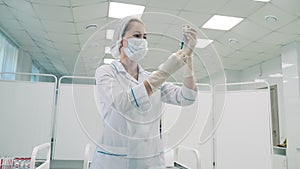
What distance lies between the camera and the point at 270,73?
576 cm

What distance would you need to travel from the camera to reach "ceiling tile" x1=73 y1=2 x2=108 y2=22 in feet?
10.5

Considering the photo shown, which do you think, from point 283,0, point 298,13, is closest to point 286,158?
point 298,13

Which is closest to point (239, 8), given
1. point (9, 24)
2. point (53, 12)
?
point (53, 12)

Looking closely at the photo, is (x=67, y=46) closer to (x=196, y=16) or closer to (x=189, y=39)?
(x=196, y=16)

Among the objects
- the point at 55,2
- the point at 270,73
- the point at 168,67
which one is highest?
the point at 55,2

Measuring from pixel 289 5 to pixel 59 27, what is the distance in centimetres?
306

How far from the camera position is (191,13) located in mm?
3387

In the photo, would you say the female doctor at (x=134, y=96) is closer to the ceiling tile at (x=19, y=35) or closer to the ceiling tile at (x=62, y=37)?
the ceiling tile at (x=62, y=37)

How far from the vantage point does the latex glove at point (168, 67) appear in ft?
1.99

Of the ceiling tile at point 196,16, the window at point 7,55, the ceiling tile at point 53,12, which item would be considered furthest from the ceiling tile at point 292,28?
the window at point 7,55

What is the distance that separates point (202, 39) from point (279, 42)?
4.49 meters

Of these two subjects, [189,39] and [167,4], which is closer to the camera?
[189,39]

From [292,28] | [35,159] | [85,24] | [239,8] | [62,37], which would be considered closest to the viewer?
[35,159]

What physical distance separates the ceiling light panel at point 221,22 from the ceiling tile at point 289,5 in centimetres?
53
